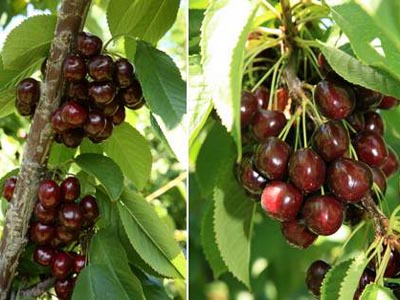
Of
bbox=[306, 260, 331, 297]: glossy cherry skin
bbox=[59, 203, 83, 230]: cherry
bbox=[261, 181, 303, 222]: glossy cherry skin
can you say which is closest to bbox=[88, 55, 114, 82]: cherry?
bbox=[59, 203, 83, 230]: cherry

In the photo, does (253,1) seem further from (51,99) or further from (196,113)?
(51,99)

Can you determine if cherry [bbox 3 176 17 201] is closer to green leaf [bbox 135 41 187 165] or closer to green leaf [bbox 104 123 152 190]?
green leaf [bbox 104 123 152 190]

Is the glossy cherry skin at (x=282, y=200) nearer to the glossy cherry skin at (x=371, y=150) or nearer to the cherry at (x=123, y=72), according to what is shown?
the glossy cherry skin at (x=371, y=150)

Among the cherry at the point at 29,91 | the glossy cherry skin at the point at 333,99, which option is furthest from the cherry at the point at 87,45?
the glossy cherry skin at the point at 333,99

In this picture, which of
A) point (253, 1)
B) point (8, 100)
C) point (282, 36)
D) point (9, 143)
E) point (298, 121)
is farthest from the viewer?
point (9, 143)

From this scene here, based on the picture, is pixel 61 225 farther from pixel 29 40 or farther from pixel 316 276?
pixel 316 276

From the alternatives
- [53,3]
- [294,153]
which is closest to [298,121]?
[294,153]

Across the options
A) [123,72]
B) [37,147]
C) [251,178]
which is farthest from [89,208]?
[251,178]
